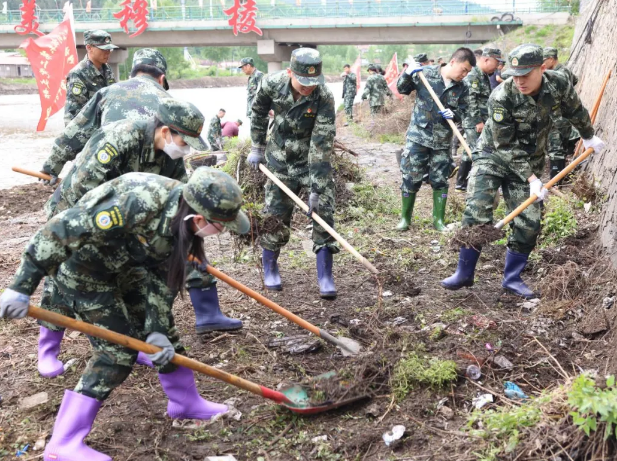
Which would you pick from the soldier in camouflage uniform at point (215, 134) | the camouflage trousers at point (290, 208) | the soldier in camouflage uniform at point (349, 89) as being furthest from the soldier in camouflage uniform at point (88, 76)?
the soldier in camouflage uniform at point (349, 89)

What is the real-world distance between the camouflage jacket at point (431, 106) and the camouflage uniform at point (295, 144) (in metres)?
2.12

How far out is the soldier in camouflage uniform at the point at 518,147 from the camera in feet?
14.9

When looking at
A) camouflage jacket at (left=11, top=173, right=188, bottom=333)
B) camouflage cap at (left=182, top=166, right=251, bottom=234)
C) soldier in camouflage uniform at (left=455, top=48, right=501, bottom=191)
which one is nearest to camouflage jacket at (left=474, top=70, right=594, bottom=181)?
camouflage cap at (left=182, top=166, right=251, bottom=234)

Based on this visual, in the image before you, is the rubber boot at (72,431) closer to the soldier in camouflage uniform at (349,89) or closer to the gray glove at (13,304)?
the gray glove at (13,304)

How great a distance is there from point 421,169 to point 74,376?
435 cm

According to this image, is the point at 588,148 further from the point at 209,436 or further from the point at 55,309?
the point at 55,309

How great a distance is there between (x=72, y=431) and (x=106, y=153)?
56.0 inches

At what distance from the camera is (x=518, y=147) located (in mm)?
4734

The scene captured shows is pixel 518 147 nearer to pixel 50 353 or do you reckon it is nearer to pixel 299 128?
pixel 299 128

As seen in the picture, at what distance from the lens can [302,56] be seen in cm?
460

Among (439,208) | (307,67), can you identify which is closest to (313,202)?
(307,67)

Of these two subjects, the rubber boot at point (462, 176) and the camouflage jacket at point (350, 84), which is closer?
the rubber boot at point (462, 176)

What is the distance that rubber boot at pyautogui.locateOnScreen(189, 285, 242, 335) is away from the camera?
449 centimetres

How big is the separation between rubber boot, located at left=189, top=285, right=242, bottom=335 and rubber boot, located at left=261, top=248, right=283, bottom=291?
0.90m
